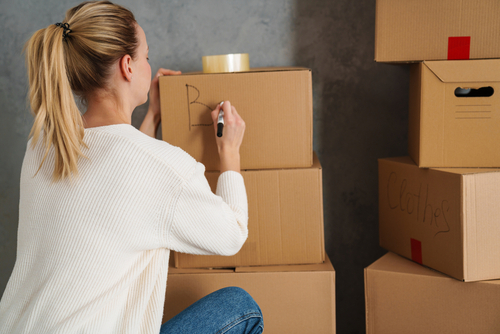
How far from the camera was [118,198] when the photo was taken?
0.64m

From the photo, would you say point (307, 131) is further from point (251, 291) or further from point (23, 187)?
point (23, 187)

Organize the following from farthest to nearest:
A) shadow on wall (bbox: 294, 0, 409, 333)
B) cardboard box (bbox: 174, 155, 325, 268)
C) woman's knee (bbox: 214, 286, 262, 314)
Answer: shadow on wall (bbox: 294, 0, 409, 333) < cardboard box (bbox: 174, 155, 325, 268) < woman's knee (bbox: 214, 286, 262, 314)

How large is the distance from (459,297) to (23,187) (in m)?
1.05

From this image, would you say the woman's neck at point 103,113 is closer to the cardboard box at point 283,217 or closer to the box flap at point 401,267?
the cardboard box at point 283,217

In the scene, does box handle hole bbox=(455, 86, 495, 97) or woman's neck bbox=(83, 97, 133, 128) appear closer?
woman's neck bbox=(83, 97, 133, 128)

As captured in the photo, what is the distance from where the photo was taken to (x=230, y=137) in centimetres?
90

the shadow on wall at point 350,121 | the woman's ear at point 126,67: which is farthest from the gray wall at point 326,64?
the woman's ear at point 126,67

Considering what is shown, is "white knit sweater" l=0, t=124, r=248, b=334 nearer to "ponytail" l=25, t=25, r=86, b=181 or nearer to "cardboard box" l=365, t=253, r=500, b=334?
"ponytail" l=25, t=25, r=86, b=181

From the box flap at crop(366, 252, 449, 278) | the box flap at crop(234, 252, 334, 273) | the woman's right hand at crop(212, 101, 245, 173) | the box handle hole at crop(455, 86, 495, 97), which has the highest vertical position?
the box handle hole at crop(455, 86, 495, 97)

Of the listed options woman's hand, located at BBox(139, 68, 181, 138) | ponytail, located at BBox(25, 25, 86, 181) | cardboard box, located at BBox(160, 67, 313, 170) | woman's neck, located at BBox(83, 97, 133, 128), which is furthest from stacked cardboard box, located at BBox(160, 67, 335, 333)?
ponytail, located at BBox(25, 25, 86, 181)

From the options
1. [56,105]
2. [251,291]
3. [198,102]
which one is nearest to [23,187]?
[56,105]

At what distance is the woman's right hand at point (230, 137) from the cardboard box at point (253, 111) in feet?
0.16

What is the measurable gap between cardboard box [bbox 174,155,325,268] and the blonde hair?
0.39m

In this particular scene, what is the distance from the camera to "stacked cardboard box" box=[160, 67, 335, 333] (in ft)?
3.12
